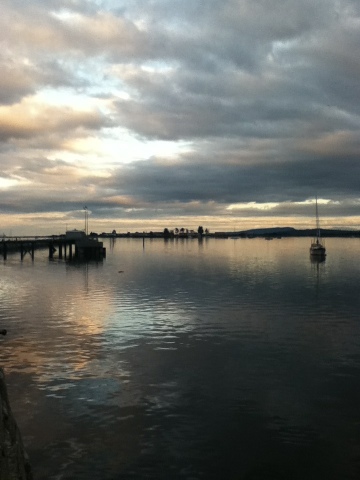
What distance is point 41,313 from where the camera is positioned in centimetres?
4262

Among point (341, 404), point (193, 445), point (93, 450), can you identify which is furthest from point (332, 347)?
point (93, 450)

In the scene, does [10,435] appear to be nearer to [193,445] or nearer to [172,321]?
[193,445]

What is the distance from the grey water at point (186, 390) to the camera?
15039mm

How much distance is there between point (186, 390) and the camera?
2155 cm

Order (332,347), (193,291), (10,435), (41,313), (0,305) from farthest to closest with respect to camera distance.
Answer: (193,291) < (0,305) < (41,313) < (332,347) < (10,435)

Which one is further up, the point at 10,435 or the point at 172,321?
the point at 10,435

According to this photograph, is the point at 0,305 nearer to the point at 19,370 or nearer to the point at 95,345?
the point at 95,345

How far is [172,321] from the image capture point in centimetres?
3888

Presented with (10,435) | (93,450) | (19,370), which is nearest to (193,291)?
(19,370)

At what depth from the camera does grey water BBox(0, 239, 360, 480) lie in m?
15.0

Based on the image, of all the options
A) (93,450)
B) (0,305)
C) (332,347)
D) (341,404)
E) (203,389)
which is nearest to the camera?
(93,450)

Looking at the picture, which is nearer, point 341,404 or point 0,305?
point 341,404

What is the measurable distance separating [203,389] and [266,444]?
19.4 ft

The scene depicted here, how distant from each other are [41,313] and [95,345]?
14.4 m
